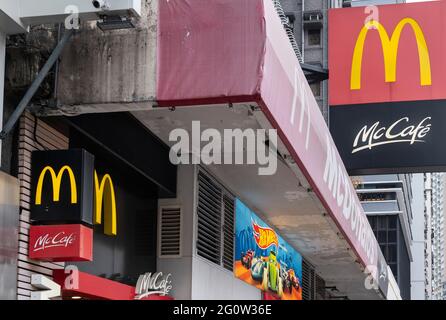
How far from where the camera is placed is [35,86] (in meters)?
9.17

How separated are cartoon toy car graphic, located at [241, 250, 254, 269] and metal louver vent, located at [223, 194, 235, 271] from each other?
0.57m

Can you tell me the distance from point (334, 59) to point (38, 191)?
371 inches

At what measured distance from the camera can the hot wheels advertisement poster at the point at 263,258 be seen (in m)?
16.7

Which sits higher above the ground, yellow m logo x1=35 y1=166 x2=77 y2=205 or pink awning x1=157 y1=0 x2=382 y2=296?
pink awning x1=157 y1=0 x2=382 y2=296

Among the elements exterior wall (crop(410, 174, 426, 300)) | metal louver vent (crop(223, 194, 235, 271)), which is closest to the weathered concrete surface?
metal louver vent (crop(223, 194, 235, 271))

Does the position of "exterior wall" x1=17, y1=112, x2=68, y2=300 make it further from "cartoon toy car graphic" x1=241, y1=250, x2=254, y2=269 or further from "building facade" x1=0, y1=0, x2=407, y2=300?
"cartoon toy car graphic" x1=241, y1=250, x2=254, y2=269

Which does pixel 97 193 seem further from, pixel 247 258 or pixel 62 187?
pixel 247 258

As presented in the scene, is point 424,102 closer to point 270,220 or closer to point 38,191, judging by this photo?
point 270,220

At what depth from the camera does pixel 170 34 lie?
9445 millimetres

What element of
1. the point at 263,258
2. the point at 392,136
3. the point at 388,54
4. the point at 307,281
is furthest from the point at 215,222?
the point at 307,281

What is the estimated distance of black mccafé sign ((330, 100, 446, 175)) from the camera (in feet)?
56.2

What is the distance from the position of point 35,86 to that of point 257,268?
973cm

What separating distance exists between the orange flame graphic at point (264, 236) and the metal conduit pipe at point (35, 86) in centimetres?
886
